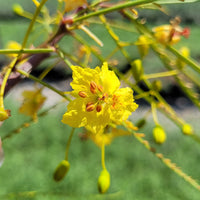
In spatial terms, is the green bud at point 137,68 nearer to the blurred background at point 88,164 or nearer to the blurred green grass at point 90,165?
the blurred background at point 88,164

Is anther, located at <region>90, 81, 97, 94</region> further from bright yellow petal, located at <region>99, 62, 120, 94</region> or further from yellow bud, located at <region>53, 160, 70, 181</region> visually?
yellow bud, located at <region>53, 160, 70, 181</region>

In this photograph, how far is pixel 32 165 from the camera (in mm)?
1630

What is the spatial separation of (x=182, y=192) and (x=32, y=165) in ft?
2.34

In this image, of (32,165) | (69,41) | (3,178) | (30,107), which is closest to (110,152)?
(32,165)

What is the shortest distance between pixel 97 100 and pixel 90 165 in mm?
1417

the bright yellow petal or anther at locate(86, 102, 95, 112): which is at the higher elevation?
the bright yellow petal

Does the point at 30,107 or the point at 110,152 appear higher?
the point at 30,107

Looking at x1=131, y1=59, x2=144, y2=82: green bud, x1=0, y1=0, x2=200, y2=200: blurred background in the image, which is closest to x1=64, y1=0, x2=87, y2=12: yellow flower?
x1=131, y1=59, x2=144, y2=82: green bud

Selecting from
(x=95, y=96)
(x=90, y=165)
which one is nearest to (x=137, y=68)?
(x=95, y=96)

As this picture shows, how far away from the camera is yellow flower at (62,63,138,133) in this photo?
0.91 ft

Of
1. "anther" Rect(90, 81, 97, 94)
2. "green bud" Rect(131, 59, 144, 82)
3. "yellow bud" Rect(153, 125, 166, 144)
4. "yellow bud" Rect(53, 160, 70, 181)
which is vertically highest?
"anther" Rect(90, 81, 97, 94)

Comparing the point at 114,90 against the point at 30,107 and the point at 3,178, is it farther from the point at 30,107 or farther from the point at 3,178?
the point at 3,178

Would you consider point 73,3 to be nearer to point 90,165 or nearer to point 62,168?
point 62,168

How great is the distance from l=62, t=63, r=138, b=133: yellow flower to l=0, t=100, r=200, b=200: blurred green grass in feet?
3.63
